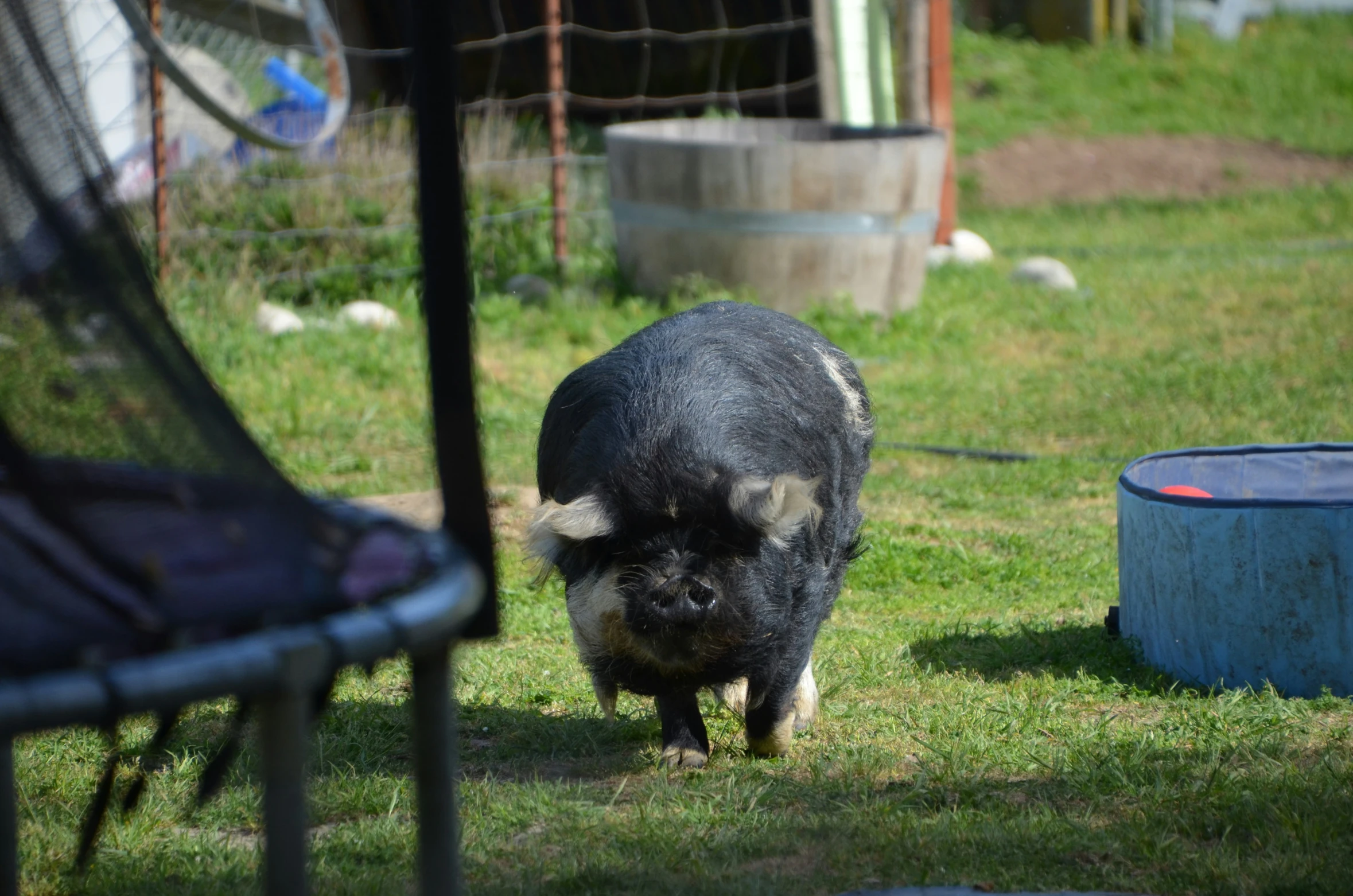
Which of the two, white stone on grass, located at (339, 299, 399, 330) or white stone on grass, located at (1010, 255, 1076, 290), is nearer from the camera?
white stone on grass, located at (339, 299, 399, 330)

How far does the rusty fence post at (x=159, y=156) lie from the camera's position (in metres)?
9.02

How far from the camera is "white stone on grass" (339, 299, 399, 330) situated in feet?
31.8

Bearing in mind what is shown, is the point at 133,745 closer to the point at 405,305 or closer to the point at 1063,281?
the point at 405,305

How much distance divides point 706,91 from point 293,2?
13.5 feet

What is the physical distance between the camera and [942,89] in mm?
12633

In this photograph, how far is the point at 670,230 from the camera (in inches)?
393

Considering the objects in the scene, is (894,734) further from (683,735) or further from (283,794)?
(283,794)

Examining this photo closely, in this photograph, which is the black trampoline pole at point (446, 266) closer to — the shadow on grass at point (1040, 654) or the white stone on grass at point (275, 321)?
the shadow on grass at point (1040, 654)


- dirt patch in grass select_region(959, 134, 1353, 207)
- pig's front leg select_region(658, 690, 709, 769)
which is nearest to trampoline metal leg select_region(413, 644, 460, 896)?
pig's front leg select_region(658, 690, 709, 769)

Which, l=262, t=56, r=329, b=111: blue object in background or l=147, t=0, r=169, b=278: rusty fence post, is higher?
l=262, t=56, r=329, b=111: blue object in background

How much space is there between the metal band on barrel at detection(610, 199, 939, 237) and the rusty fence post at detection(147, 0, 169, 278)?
3.37 m

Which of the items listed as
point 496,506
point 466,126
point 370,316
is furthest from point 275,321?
point 496,506

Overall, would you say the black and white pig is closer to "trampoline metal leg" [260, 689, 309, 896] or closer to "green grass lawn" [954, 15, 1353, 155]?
"trampoline metal leg" [260, 689, 309, 896]

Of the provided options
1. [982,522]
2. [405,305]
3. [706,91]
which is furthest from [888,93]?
[982,522]
